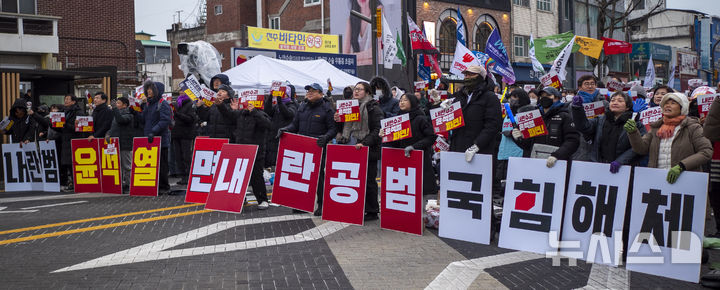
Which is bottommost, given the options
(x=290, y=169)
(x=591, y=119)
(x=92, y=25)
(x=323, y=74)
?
(x=290, y=169)

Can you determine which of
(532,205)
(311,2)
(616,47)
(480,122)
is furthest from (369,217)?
(311,2)

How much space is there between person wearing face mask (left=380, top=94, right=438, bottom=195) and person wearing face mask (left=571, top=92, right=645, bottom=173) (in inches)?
A: 67.8

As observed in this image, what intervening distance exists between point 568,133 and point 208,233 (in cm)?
431

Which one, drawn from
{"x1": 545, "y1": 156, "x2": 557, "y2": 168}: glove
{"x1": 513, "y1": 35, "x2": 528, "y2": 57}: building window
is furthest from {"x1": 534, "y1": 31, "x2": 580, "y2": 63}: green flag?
{"x1": 513, "y1": 35, "x2": 528, "y2": 57}: building window

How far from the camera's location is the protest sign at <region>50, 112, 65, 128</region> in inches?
471

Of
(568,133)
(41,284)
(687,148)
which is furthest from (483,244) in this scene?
(41,284)

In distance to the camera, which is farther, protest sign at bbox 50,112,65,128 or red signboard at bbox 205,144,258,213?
protest sign at bbox 50,112,65,128

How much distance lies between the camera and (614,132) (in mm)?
7172

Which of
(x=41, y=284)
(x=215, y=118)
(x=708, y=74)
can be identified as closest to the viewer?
(x=41, y=284)

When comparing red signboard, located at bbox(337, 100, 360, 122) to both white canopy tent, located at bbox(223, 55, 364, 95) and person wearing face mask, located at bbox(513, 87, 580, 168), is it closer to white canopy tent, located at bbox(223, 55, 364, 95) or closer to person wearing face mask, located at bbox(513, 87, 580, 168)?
person wearing face mask, located at bbox(513, 87, 580, 168)

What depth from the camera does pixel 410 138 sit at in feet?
26.1

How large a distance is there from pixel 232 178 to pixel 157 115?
3.05m

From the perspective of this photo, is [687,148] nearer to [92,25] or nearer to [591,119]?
[591,119]

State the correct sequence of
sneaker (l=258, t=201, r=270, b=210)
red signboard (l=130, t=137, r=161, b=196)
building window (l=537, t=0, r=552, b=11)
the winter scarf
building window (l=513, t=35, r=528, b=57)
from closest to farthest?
the winter scarf
sneaker (l=258, t=201, r=270, b=210)
red signboard (l=130, t=137, r=161, b=196)
building window (l=513, t=35, r=528, b=57)
building window (l=537, t=0, r=552, b=11)
